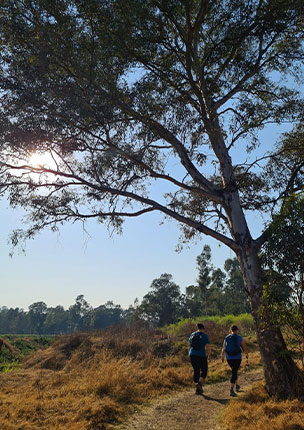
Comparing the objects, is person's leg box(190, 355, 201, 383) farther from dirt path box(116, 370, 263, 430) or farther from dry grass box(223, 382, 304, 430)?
dry grass box(223, 382, 304, 430)

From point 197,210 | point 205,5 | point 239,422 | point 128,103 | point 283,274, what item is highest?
point 205,5

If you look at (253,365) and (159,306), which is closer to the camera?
(253,365)

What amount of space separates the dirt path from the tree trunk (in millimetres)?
1235

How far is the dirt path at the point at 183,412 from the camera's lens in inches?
221

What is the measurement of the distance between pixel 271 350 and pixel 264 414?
1.56 meters

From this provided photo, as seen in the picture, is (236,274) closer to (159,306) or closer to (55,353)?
(159,306)

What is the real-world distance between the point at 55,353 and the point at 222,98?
48.3ft

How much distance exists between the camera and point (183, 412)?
6367 mm

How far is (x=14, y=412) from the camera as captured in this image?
584 cm

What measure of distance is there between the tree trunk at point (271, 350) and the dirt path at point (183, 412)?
123 cm

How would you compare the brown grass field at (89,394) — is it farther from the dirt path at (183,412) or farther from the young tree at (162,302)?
the young tree at (162,302)

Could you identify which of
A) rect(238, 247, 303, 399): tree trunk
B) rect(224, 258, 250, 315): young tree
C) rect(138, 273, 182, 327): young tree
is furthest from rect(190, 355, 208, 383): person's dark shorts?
rect(138, 273, 182, 327): young tree

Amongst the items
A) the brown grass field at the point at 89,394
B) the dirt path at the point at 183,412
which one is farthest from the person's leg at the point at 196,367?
the brown grass field at the point at 89,394

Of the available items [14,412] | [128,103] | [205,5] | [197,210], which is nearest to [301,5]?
[205,5]
